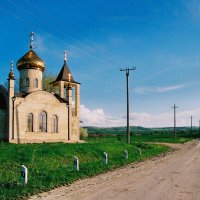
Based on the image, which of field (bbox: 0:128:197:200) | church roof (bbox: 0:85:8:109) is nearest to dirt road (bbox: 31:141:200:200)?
field (bbox: 0:128:197:200)

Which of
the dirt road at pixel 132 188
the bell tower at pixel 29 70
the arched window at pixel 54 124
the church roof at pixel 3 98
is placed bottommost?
the dirt road at pixel 132 188

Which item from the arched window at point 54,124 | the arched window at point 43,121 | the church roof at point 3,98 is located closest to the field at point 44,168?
the arched window at point 43,121

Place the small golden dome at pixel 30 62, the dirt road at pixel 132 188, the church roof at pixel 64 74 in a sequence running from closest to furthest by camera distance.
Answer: the dirt road at pixel 132 188 → the small golden dome at pixel 30 62 → the church roof at pixel 64 74

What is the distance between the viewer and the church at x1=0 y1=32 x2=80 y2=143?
33125mm

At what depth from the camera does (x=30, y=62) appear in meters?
37.4

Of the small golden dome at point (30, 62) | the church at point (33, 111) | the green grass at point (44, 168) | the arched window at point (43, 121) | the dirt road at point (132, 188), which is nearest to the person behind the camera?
the dirt road at point (132, 188)

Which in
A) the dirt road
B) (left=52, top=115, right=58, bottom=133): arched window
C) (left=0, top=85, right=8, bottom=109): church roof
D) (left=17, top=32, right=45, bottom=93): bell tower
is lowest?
the dirt road

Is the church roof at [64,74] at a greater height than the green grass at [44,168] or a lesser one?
greater

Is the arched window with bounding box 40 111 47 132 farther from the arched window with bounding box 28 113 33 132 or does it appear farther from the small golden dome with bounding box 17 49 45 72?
the small golden dome with bounding box 17 49 45 72

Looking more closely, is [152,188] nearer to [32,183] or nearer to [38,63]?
[32,183]

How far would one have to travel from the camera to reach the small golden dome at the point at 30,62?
123 feet

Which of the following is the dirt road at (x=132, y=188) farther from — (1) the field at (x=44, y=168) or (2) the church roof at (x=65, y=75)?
(2) the church roof at (x=65, y=75)

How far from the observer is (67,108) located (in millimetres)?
39156

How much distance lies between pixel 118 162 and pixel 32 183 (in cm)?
1001
